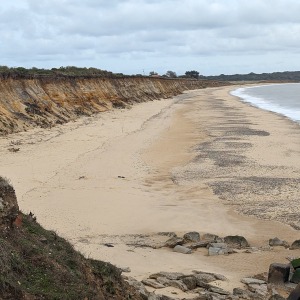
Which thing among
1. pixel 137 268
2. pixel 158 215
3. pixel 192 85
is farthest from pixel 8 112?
pixel 192 85

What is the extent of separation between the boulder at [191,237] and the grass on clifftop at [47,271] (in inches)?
147

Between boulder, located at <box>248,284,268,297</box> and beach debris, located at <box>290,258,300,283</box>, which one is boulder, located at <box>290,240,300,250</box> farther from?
boulder, located at <box>248,284,268,297</box>

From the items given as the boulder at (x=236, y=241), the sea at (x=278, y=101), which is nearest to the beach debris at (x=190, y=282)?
the boulder at (x=236, y=241)

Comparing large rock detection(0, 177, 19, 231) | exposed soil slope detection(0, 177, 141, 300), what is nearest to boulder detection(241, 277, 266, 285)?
exposed soil slope detection(0, 177, 141, 300)

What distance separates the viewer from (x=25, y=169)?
1678 centimetres

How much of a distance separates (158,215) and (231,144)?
41.8 feet

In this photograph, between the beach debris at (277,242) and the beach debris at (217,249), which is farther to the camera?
the beach debris at (277,242)

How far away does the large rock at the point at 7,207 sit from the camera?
5840 mm

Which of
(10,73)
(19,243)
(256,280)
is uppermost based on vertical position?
(10,73)

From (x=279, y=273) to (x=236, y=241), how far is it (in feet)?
6.93

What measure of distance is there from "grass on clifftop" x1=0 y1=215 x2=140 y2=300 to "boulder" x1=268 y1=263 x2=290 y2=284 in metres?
2.56

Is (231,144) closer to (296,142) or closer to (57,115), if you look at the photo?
(296,142)

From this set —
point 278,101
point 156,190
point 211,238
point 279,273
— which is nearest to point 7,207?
point 279,273

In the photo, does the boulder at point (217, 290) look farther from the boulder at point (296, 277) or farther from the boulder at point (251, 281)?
the boulder at point (296, 277)
